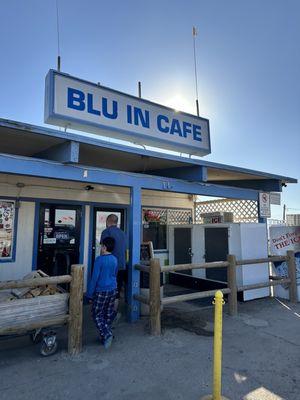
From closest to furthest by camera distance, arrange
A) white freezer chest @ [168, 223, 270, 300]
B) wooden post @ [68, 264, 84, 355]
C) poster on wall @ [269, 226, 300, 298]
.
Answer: wooden post @ [68, 264, 84, 355] → white freezer chest @ [168, 223, 270, 300] → poster on wall @ [269, 226, 300, 298]

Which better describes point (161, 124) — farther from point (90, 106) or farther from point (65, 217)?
point (65, 217)

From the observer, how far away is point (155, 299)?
4824 mm

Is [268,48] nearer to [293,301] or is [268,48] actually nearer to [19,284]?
[293,301]

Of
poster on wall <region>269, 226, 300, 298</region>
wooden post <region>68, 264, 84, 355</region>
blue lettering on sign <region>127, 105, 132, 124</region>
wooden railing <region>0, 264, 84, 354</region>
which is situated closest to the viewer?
wooden railing <region>0, 264, 84, 354</region>

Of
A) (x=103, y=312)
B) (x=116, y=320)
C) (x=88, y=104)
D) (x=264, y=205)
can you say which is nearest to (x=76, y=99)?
(x=88, y=104)

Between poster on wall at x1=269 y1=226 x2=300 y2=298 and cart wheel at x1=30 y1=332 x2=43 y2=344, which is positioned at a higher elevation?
poster on wall at x1=269 y1=226 x2=300 y2=298

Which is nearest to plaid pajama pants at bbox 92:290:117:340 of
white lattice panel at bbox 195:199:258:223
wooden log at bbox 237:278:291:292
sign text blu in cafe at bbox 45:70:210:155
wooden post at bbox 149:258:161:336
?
wooden post at bbox 149:258:161:336

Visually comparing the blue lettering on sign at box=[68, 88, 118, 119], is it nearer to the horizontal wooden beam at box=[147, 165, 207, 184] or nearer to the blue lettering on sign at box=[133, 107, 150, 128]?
the blue lettering on sign at box=[133, 107, 150, 128]

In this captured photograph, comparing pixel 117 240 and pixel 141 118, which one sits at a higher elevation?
pixel 141 118

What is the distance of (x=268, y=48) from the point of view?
325 inches

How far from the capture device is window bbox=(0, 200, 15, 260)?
249 inches

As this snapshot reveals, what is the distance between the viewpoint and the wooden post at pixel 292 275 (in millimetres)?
6887

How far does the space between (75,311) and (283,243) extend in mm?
5549

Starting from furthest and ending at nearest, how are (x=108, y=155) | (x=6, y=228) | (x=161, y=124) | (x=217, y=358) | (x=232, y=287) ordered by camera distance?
(x=6, y=228) → (x=161, y=124) → (x=232, y=287) → (x=108, y=155) → (x=217, y=358)
